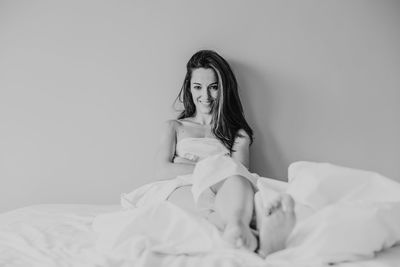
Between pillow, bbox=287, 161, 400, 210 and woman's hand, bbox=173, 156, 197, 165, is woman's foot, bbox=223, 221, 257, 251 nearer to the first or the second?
pillow, bbox=287, 161, 400, 210

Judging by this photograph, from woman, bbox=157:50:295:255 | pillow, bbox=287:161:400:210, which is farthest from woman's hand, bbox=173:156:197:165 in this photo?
pillow, bbox=287:161:400:210

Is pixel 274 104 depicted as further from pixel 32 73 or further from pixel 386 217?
pixel 32 73

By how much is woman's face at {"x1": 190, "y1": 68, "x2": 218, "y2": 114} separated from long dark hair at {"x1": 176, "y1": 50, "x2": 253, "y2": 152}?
0.07ft

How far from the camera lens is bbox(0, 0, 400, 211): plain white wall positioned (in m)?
1.91

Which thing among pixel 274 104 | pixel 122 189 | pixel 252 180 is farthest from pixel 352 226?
pixel 122 189

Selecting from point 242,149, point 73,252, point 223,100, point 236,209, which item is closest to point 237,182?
point 236,209

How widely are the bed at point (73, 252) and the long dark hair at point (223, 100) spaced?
66 centimetres

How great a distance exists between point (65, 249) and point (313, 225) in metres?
0.68

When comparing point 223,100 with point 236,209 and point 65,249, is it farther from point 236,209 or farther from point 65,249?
point 65,249

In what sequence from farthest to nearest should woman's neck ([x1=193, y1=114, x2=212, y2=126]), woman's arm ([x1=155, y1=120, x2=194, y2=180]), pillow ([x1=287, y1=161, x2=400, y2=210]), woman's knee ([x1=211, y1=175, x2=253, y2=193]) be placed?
1. woman's neck ([x1=193, y1=114, x2=212, y2=126])
2. woman's arm ([x1=155, y1=120, x2=194, y2=180])
3. woman's knee ([x1=211, y1=175, x2=253, y2=193])
4. pillow ([x1=287, y1=161, x2=400, y2=210])

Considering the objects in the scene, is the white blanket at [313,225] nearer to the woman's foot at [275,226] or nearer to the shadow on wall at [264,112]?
the woman's foot at [275,226]

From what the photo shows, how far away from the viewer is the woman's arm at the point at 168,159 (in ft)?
5.48

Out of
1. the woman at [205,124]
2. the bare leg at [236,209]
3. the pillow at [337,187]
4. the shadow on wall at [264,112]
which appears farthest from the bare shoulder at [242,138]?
the pillow at [337,187]

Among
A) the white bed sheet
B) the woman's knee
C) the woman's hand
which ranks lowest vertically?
the white bed sheet
